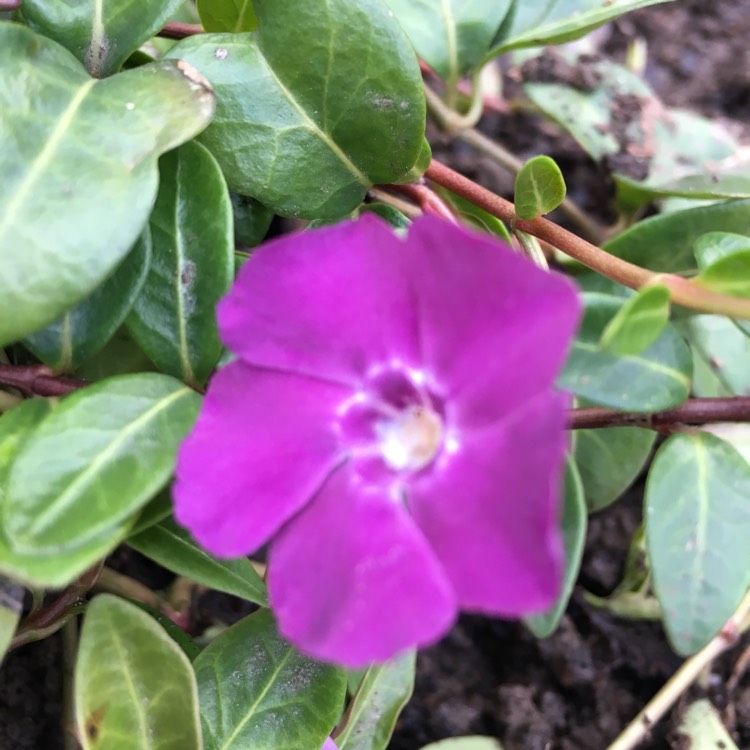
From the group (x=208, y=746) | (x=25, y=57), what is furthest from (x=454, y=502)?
(x=25, y=57)

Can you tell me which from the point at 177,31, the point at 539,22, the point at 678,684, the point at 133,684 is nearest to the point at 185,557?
the point at 133,684

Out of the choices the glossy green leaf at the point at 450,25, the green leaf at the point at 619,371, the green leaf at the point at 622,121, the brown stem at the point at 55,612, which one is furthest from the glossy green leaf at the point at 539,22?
the brown stem at the point at 55,612

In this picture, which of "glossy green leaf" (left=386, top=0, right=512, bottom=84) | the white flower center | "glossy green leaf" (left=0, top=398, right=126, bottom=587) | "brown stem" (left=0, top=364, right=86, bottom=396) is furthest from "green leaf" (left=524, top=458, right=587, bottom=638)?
"glossy green leaf" (left=386, top=0, right=512, bottom=84)

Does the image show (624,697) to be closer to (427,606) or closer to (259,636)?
(259,636)

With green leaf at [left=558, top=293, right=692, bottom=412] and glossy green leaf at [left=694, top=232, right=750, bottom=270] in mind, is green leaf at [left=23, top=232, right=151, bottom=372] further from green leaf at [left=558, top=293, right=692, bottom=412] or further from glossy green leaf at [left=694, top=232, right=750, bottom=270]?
glossy green leaf at [left=694, top=232, right=750, bottom=270]

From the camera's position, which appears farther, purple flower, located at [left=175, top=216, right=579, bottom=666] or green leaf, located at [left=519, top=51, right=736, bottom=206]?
green leaf, located at [left=519, top=51, right=736, bottom=206]

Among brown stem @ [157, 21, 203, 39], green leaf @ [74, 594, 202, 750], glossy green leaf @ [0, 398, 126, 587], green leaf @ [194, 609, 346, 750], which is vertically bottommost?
green leaf @ [194, 609, 346, 750]
